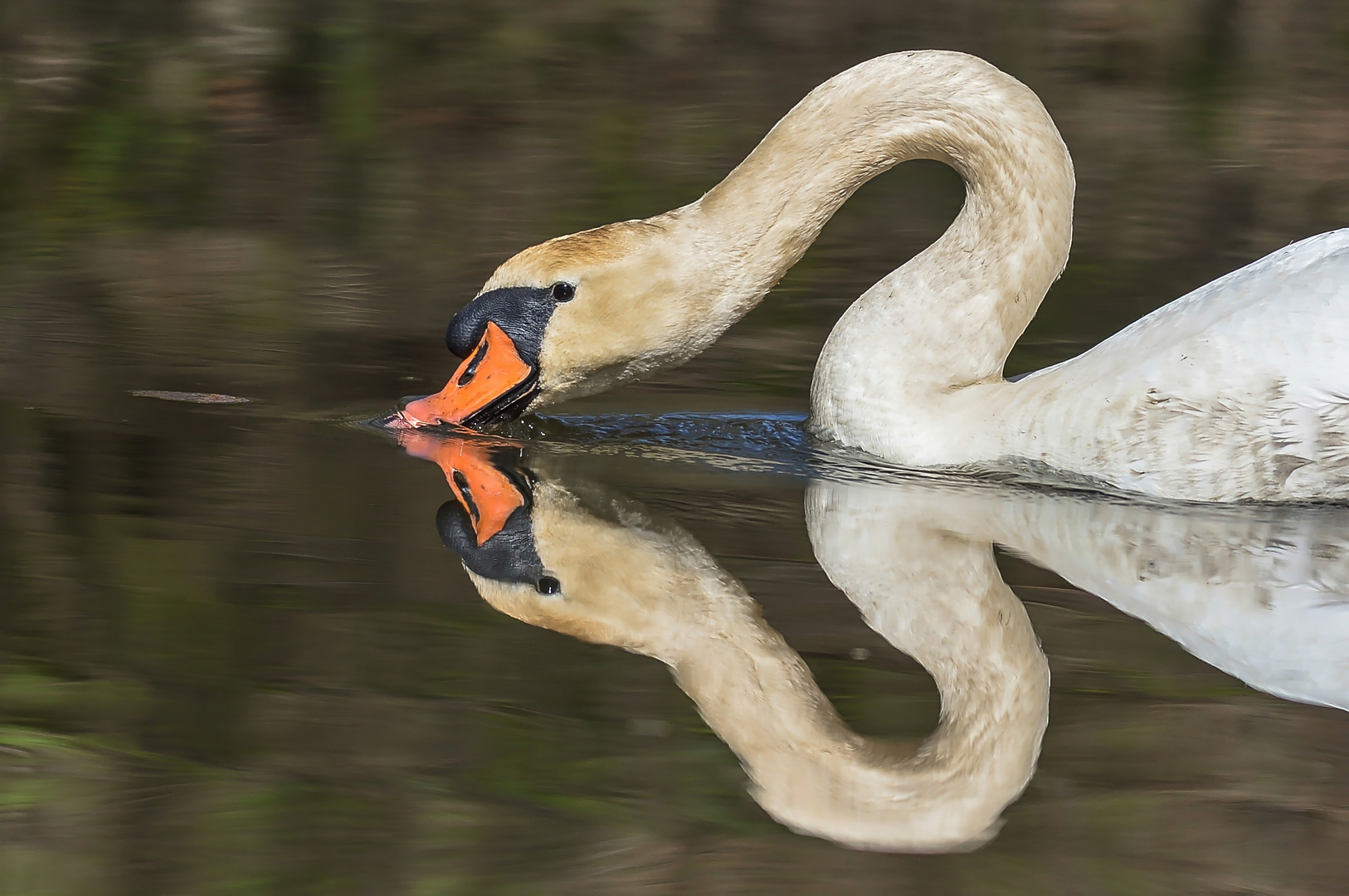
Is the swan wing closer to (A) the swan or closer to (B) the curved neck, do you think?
(A) the swan

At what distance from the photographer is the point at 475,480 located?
4.98 meters

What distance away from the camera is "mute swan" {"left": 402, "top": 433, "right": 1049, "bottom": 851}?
126 inches

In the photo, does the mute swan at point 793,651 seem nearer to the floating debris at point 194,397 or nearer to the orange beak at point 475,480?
the orange beak at point 475,480

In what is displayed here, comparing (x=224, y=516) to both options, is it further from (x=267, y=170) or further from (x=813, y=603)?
(x=267, y=170)

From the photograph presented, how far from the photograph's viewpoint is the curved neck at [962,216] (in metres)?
5.36

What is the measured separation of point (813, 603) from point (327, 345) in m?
3.29

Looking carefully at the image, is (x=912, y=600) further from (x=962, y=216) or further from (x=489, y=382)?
(x=962, y=216)

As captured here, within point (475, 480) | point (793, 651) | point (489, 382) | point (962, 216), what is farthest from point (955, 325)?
point (793, 651)

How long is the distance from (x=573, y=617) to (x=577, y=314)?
62.3 inches

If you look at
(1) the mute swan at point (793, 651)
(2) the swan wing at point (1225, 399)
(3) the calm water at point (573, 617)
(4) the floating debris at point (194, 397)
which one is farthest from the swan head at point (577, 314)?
(2) the swan wing at point (1225, 399)

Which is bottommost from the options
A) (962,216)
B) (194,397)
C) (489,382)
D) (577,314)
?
(194,397)

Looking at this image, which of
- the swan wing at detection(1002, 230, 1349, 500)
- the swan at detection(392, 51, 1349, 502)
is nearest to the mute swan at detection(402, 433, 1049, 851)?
the swan at detection(392, 51, 1349, 502)

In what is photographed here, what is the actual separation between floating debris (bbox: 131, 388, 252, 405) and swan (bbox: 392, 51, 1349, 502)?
0.69m

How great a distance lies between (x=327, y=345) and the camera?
6.74 metres
